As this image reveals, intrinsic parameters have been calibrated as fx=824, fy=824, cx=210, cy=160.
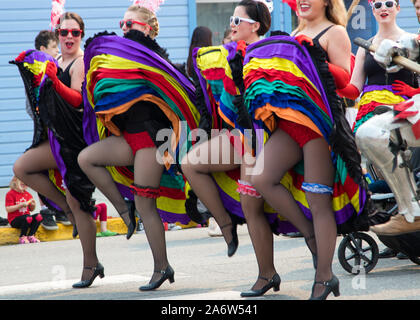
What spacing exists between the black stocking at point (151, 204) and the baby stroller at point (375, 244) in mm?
1340

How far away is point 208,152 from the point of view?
550cm

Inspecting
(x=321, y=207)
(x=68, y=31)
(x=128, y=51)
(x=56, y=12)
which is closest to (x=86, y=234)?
(x=128, y=51)

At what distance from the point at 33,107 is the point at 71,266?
1.64 m

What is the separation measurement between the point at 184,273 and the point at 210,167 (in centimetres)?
148

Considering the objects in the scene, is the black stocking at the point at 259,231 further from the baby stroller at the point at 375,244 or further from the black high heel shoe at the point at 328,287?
the baby stroller at the point at 375,244

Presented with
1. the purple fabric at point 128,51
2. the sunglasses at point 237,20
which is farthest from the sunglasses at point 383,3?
the purple fabric at point 128,51

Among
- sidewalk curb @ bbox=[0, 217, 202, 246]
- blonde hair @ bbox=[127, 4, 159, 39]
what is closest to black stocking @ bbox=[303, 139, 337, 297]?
blonde hair @ bbox=[127, 4, 159, 39]

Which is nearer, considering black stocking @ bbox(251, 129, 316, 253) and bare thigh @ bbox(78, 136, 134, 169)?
black stocking @ bbox(251, 129, 316, 253)

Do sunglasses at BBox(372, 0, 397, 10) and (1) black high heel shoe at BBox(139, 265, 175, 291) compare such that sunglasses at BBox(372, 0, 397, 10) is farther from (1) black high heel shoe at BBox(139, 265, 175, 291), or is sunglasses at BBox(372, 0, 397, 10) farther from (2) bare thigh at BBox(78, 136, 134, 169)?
(1) black high heel shoe at BBox(139, 265, 175, 291)

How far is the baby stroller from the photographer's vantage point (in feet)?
18.8

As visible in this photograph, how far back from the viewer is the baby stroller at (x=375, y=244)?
5.72 m

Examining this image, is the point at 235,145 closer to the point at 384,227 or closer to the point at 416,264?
the point at 384,227

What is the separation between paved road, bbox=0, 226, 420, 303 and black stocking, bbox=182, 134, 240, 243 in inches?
21.7
